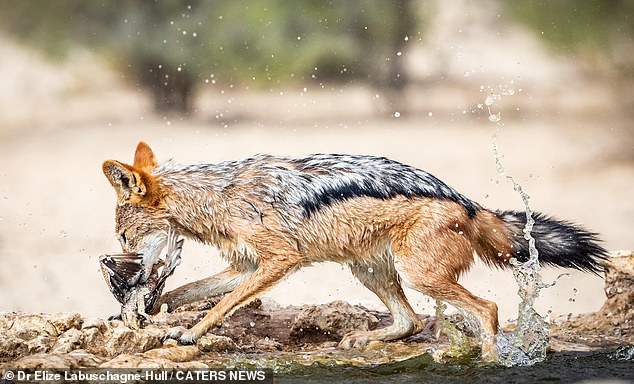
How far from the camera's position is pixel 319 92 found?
24.0 meters

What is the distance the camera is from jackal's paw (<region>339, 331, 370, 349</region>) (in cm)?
842

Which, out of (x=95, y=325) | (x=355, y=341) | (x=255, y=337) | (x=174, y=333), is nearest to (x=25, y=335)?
(x=95, y=325)

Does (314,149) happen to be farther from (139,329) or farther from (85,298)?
(139,329)

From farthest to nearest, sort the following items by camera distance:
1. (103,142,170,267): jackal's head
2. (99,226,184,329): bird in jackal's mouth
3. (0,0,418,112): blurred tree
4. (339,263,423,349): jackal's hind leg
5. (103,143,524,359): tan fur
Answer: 1. (0,0,418,112): blurred tree
2. (339,263,423,349): jackal's hind leg
3. (103,142,170,267): jackal's head
4. (99,226,184,329): bird in jackal's mouth
5. (103,143,524,359): tan fur

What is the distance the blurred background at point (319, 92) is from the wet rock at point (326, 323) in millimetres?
8362

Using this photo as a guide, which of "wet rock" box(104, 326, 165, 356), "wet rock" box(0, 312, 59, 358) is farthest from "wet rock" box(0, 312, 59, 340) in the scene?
"wet rock" box(104, 326, 165, 356)

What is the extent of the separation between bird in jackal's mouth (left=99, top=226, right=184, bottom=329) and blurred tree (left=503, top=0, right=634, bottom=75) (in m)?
14.6

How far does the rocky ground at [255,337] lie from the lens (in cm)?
764

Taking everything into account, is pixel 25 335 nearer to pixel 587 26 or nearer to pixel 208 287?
pixel 208 287

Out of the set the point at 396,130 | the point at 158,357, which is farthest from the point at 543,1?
the point at 158,357

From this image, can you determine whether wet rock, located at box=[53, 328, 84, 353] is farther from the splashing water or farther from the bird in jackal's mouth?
the splashing water

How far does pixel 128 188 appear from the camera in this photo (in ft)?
27.2

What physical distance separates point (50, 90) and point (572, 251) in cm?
1728

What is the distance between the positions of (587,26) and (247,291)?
15.3 metres
